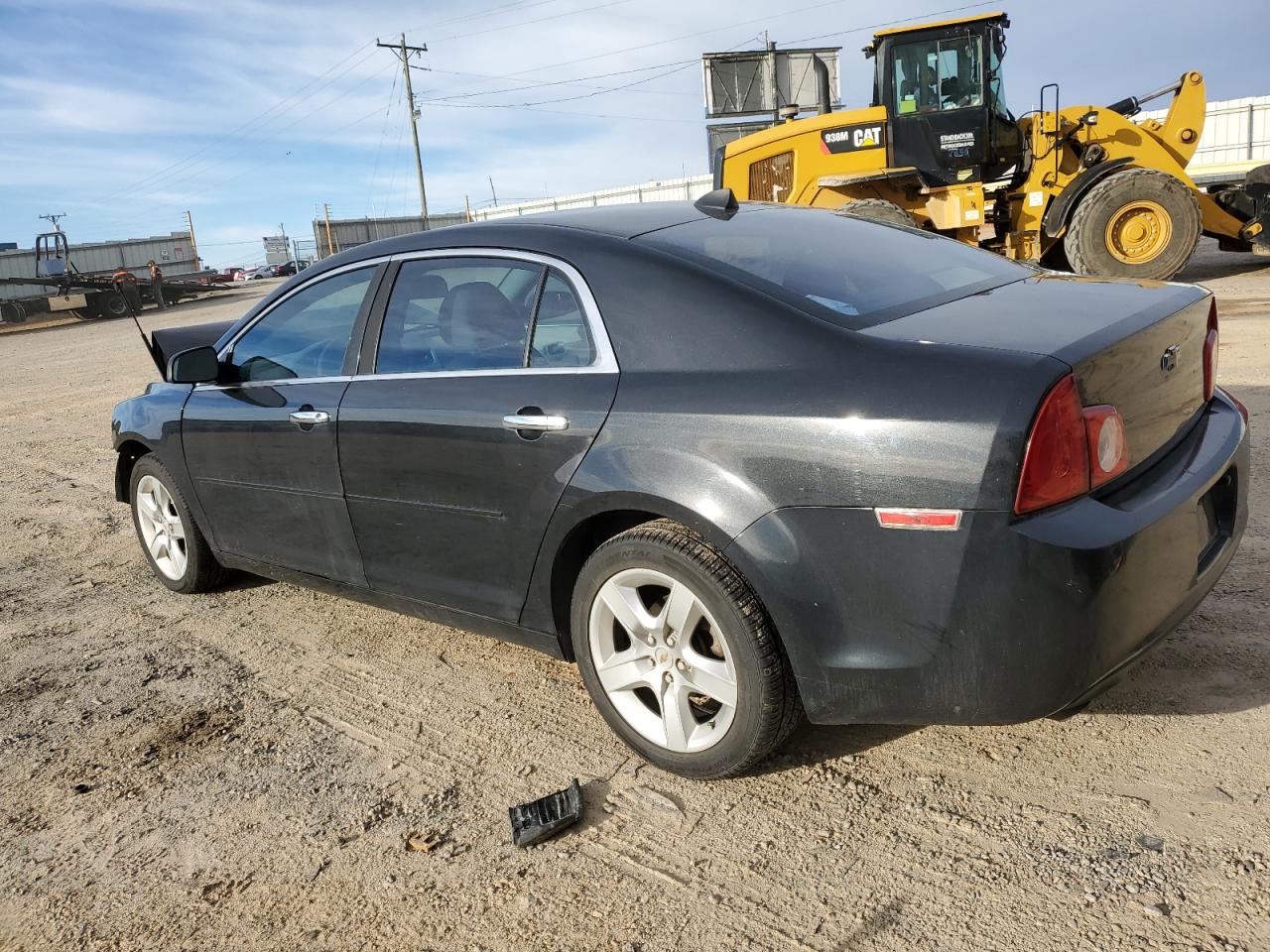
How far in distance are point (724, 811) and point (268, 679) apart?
1.94 meters

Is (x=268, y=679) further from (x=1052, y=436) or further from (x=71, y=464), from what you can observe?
(x=71, y=464)

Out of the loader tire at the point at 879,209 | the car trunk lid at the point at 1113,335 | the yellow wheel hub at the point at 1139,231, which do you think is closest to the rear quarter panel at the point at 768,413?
the car trunk lid at the point at 1113,335

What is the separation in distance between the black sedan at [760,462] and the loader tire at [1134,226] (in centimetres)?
907

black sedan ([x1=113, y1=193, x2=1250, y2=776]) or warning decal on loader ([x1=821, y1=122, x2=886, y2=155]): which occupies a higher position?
warning decal on loader ([x1=821, y1=122, x2=886, y2=155])

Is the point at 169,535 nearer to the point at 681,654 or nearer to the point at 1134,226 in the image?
the point at 681,654

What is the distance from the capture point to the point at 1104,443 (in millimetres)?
2211

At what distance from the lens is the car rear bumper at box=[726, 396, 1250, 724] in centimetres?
211

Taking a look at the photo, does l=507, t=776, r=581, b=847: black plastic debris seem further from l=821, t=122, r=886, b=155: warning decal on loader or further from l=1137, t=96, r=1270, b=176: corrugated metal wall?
l=1137, t=96, r=1270, b=176: corrugated metal wall

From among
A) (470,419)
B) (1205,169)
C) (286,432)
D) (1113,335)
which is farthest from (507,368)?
(1205,169)

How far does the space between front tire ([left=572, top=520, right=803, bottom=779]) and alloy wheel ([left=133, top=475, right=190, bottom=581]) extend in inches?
103

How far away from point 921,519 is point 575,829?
3.97 ft

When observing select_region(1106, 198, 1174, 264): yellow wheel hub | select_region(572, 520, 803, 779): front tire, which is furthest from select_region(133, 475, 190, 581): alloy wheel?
select_region(1106, 198, 1174, 264): yellow wheel hub

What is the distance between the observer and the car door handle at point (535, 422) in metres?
2.78

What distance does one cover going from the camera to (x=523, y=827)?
2.56 m
